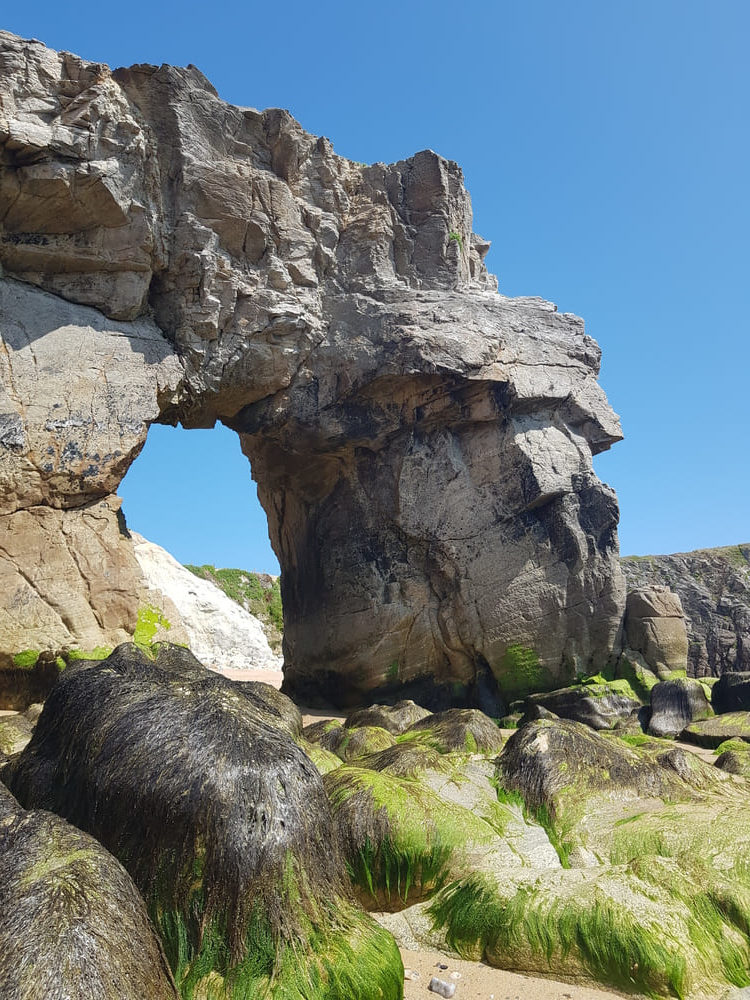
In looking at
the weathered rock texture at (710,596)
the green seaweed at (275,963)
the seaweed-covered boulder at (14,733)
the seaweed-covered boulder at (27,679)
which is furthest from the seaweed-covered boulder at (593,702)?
the green seaweed at (275,963)

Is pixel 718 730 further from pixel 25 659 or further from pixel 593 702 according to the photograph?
pixel 25 659

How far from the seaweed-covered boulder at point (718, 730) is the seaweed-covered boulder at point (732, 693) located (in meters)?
2.56

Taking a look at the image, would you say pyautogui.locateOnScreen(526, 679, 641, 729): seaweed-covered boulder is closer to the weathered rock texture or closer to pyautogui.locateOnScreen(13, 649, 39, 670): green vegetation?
the weathered rock texture

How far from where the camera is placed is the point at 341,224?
1909 cm

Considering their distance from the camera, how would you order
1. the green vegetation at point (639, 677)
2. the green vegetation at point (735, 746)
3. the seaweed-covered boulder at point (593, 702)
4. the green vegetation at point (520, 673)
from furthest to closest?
the green vegetation at point (520, 673)
the green vegetation at point (639, 677)
the seaweed-covered boulder at point (593, 702)
the green vegetation at point (735, 746)

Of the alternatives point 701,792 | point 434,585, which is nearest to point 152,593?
point 434,585

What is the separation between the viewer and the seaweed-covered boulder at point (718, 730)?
525 inches

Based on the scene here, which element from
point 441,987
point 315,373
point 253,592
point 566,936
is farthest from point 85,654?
point 253,592

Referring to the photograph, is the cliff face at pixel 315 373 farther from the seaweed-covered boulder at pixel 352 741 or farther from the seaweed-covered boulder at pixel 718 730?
the seaweed-covered boulder at pixel 352 741

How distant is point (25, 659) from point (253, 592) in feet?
91.7

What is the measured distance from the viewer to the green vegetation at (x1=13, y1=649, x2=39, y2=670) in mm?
12500

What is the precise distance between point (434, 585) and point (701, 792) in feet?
37.3

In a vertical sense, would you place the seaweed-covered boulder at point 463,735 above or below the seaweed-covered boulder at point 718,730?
above

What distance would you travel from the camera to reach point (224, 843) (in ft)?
14.3
